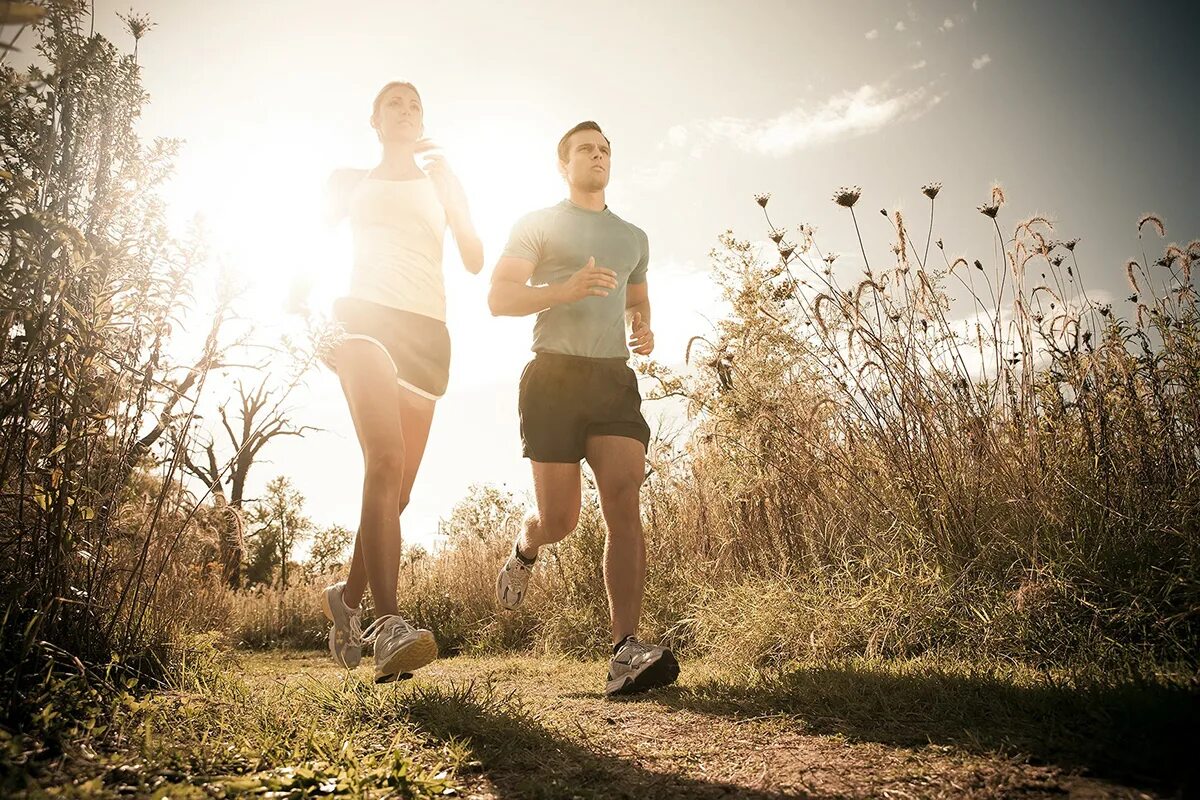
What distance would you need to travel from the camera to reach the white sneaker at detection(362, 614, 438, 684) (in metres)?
2.46

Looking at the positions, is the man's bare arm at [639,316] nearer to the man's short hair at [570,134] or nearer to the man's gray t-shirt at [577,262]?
the man's gray t-shirt at [577,262]

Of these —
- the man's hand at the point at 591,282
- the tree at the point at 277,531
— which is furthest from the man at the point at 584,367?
the tree at the point at 277,531

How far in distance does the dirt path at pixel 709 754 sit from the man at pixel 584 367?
665 millimetres

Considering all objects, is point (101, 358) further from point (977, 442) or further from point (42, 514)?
point (977, 442)

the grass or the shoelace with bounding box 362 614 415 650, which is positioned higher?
the shoelace with bounding box 362 614 415 650

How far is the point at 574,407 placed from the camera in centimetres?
345

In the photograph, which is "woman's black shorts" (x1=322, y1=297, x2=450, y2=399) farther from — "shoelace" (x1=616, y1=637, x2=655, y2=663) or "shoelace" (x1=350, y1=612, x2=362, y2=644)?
"shoelace" (x1=616, y1=637, x2=655, y2=663)

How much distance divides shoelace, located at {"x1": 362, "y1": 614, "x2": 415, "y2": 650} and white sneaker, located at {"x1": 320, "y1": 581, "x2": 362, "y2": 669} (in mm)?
362

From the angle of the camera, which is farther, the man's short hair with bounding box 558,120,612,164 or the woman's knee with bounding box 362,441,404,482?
the man's short hair with bounding box 558,120,612,164

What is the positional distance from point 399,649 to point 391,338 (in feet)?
4.97

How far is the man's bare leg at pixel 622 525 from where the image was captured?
10.5ft

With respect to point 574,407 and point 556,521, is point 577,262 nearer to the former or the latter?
point 574,407

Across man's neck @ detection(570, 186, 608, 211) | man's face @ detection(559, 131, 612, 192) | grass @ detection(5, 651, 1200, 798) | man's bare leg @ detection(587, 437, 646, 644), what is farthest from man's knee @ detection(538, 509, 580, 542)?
man's face @ detection(559, 131, 612, 192)

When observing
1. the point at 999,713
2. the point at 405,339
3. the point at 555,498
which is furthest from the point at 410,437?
the point at 999,713
